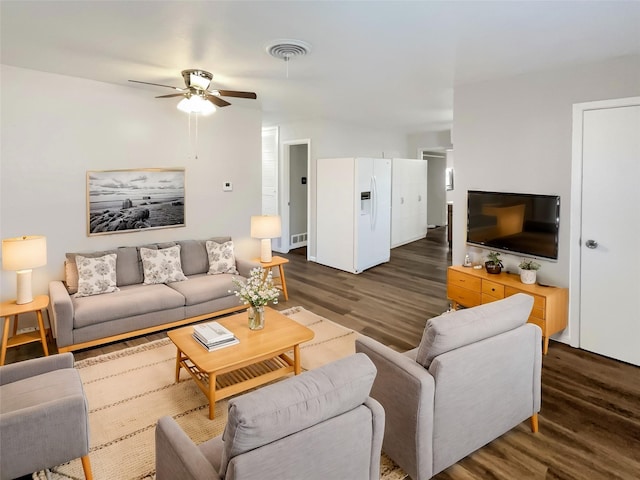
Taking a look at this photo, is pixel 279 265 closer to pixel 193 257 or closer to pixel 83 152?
pixel 193 257

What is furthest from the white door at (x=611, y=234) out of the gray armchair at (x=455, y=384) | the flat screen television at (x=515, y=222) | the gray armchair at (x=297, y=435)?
the gray armchair at (x=297, y=435)

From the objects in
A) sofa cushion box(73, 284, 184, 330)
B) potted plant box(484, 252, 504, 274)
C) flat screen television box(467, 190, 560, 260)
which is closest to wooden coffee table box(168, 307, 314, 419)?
sofa cushion box(73, 284, 184, 330)

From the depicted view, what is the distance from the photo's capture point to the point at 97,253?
13.8 ft

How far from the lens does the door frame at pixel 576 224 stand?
3605mm

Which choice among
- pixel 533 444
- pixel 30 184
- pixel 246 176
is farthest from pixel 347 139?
pixel 533 444

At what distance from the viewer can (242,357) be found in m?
2.79

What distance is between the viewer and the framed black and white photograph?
4.36 meters

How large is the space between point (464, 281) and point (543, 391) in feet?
4.88

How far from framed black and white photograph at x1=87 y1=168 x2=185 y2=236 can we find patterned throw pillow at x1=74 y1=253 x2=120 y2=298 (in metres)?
0.46

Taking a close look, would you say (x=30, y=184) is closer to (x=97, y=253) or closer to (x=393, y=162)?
(x=97, y=253)

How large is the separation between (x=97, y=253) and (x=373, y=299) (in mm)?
3232

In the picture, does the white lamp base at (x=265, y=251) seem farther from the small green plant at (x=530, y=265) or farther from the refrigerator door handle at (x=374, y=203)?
the small green plant at (x=530, y=265)

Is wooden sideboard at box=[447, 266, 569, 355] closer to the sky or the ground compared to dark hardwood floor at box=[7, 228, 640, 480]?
closer to the sky

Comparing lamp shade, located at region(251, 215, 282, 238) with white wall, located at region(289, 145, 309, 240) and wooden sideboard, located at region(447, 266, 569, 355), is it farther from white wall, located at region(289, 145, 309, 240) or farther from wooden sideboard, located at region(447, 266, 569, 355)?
white wall, located at region(289, 145, 309, 240)
